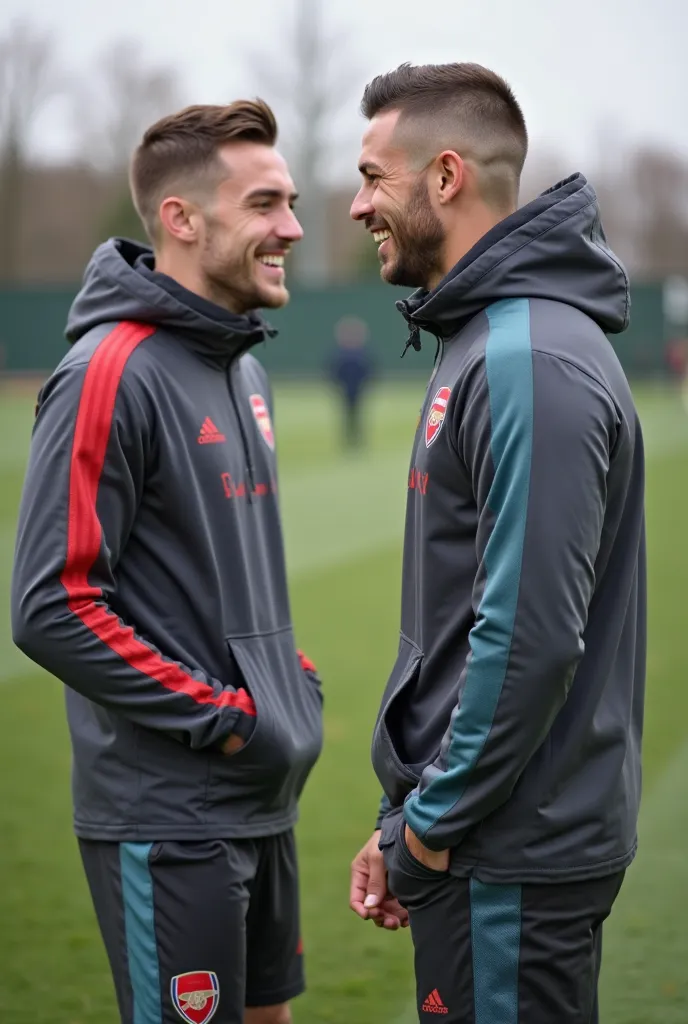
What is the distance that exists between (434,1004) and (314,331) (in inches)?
1702

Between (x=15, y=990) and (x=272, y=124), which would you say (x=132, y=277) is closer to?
(x=272, y=124)

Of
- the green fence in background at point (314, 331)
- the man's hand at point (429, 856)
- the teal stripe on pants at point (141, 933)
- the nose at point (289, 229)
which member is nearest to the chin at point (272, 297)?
the nose at point (289, 229)

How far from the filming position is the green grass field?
14.0 ft

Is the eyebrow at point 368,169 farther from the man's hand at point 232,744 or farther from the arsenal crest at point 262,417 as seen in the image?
the man's hand at point 232,744

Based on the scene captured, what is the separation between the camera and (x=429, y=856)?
7.92 feet

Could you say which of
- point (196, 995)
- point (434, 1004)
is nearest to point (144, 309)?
point (196, 995)

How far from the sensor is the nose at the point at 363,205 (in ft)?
8.84

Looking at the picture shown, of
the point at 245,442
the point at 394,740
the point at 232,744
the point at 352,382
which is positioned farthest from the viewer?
the point at 352,382

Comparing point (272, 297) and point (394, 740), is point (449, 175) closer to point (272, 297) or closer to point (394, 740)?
point (272, 297)

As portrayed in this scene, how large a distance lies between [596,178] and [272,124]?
1899 inches

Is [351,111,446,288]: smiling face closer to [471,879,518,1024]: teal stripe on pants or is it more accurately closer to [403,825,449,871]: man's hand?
[403,825,449,871]: man's hand

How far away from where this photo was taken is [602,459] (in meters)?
2.27

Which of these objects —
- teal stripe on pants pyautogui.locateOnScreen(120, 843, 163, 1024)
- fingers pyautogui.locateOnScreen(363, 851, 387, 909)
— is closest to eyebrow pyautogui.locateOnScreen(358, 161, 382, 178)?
fingers pyautogui.locateOnScreen(363, 851, 387, 909)

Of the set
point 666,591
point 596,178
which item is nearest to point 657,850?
point 666,591
